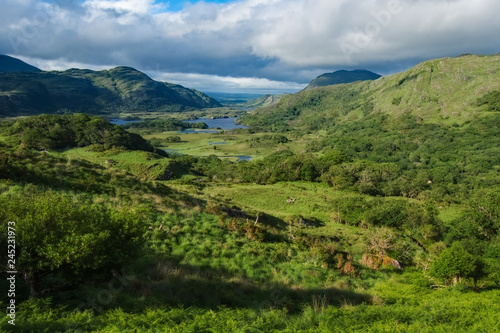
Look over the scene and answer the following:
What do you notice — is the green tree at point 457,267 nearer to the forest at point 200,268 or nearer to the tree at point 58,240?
the forest at point 200,268

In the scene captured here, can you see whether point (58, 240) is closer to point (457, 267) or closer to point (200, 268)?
point (200, 268)

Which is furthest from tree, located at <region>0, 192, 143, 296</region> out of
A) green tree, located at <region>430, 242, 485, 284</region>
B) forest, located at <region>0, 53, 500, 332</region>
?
green tree, located at <region>430, 242, 485, 284</region>

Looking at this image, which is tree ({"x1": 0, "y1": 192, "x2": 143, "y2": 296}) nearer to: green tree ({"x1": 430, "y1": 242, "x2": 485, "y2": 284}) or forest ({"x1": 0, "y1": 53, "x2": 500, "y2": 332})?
forest ({"x1": 0, "y1": 53, "x2": 500, "y2": 332})

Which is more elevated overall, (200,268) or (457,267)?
(200,268)

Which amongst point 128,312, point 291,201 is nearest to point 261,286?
point 128,312

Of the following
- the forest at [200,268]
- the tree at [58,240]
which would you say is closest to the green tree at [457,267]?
the forest at [200,268]

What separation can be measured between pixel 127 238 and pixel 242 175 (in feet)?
267

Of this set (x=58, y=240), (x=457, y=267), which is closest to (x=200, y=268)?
(x=58, y=240)

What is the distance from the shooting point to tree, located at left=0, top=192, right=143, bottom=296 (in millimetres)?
9070

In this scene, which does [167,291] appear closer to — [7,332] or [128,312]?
[128,312]

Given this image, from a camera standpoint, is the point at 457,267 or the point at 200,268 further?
the point at 457,267

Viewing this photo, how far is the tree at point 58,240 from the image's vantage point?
29.8 ft

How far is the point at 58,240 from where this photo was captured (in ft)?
31.0

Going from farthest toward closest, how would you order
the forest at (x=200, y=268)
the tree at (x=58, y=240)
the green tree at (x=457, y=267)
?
the green tree at (x=457, y=267), the forest at (x=200, y=268), the tree at (x=58, y=240)
